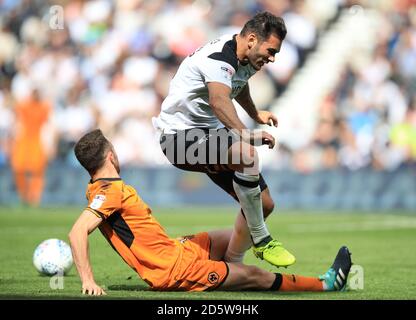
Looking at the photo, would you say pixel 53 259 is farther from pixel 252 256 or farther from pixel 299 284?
pixel 252 256

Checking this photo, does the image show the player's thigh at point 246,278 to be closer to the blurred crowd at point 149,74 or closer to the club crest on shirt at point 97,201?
the club crest on shirt at point 97,201

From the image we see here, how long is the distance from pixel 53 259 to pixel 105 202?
187 cm

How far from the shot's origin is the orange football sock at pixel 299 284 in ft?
24.4

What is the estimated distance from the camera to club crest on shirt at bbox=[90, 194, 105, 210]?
6.92m

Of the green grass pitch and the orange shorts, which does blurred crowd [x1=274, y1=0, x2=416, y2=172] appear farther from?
the orange shorts

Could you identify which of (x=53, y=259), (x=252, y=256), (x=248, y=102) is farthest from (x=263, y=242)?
(x=252, y=256)

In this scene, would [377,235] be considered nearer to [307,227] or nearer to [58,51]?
[307,227]

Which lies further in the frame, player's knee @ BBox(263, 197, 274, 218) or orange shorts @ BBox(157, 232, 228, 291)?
player's knee @ BBox(263, 197, 274, 218)

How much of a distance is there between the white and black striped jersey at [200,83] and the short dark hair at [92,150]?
102 cm

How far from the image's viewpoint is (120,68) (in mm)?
21250

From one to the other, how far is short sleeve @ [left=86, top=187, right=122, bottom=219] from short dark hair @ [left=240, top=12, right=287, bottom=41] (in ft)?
5.76

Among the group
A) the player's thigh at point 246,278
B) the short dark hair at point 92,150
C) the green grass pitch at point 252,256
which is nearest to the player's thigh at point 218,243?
the player's thigh at point 246,278

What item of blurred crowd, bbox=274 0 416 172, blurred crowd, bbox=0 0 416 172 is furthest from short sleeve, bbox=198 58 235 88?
blurred crowd, bbox=0 0 416 172
